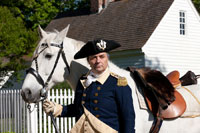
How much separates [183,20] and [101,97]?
18.5 m

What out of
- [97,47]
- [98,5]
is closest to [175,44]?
[98,5]

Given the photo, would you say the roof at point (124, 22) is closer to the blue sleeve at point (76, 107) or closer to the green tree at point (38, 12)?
the green tree at point (38, 12)

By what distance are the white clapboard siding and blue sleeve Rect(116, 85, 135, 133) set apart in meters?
15.1

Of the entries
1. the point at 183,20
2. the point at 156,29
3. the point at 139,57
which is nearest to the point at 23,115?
the point at 139,57

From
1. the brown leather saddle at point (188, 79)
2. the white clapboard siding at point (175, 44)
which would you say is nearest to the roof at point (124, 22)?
the white clapboard siding at point (175, 44)

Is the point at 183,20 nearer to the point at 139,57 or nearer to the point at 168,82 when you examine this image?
the point at 139,57

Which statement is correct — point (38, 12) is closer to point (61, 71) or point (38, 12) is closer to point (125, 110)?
point (61, 71)

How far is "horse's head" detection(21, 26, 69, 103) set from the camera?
4.55 metres

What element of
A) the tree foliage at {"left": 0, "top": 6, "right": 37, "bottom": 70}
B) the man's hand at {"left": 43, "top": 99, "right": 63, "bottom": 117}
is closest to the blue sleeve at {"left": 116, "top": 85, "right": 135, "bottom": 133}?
the man's hand at {"left": 43, "top": 99, "right": 63, "bottom": 117}

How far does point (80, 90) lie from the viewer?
12.5 ft

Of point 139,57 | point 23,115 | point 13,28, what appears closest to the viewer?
point 23,115

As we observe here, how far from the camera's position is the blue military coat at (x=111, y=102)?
11.3 ft

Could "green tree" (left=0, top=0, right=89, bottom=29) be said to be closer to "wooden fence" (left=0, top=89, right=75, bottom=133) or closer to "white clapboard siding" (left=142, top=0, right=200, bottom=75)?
"white clapboard siding" (left=142, top=0, right=200, bottom=75)

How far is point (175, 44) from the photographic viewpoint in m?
20.2
